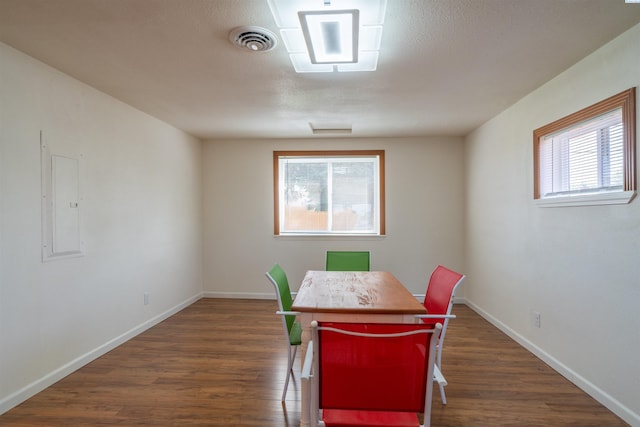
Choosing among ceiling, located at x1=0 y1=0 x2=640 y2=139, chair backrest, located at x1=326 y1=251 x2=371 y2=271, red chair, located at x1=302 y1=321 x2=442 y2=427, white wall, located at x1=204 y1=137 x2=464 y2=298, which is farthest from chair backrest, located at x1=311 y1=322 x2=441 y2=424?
white wall, located at x1=204 y1=137 x2=464 y2=298

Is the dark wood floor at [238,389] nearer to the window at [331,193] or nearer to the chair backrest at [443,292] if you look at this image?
the chair backrest at [443,292]

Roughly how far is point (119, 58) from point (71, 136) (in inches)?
32.5

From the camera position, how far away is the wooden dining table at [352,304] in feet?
6.00

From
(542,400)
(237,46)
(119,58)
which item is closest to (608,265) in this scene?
(542,400)

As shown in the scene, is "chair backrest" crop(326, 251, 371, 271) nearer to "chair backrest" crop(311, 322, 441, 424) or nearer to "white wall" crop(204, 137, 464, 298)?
"white wall" crop(204, 137, 464, 298)

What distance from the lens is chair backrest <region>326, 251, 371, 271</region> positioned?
3.36m

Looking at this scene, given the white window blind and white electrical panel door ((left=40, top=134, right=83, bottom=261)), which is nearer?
the white window blind

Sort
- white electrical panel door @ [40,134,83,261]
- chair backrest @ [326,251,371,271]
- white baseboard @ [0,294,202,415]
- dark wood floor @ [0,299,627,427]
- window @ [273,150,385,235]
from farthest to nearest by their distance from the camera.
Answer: window @ [273,150,385,235] < chair backrest @ [326,251,371,271] < white electrical panel door @ [40,134,83,261] < white baseboard @ [0,294,202,415] < dark wood floor @ [0,299,627,427]

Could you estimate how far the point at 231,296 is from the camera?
16.3ft

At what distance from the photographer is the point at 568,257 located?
255 centimetres

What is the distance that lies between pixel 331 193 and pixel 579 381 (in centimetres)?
339

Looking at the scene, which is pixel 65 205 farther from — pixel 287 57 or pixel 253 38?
pixel 287 57

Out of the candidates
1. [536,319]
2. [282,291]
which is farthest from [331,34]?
[536,319]

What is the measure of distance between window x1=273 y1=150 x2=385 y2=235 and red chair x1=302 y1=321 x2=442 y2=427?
3682mm
